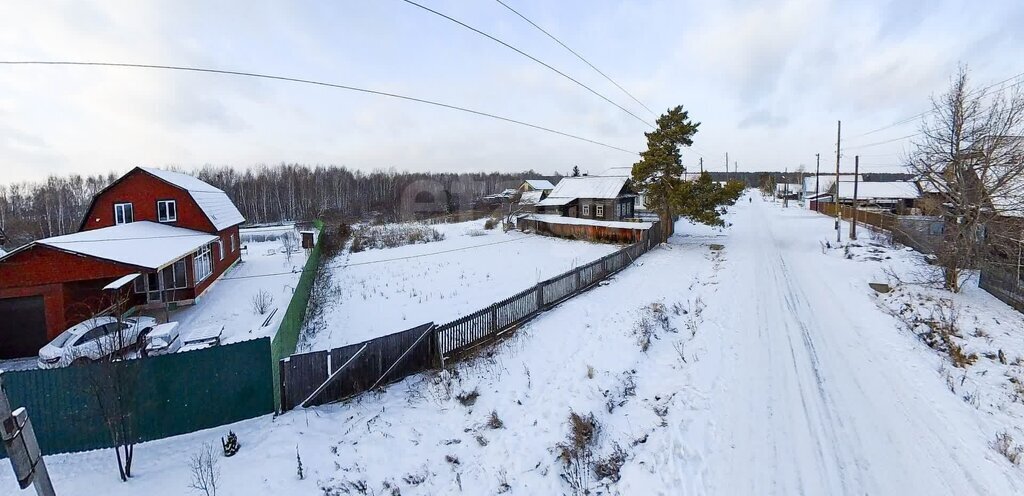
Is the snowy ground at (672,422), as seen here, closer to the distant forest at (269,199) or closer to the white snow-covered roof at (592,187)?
the white snow-covered roof at (592,187)

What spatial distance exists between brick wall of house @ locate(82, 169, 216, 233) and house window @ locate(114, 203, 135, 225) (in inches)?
6.5

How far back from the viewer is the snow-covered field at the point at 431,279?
16.8 metres

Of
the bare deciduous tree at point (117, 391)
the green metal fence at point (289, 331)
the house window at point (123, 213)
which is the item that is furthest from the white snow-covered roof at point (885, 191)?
the house window at point (123, 213)

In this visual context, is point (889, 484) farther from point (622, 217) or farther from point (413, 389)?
point (622, 217)

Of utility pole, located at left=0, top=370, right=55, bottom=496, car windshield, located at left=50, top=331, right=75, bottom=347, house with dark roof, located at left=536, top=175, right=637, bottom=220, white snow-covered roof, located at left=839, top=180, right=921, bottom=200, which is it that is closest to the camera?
utility pole, located at left=0, top=370, right=55, bottom=496

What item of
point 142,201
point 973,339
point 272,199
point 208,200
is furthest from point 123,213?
point 272,199

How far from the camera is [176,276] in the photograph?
69.1 ft

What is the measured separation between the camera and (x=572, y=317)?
1453 centimetres

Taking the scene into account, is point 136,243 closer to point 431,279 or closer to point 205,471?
point 431,279

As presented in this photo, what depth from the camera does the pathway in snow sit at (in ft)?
20.4

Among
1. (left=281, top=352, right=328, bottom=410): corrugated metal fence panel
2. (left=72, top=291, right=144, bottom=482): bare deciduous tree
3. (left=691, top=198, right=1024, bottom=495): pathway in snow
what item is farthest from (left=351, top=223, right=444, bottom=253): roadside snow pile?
(left=691, top=198, right=1024, bottom=495): pathway in snow

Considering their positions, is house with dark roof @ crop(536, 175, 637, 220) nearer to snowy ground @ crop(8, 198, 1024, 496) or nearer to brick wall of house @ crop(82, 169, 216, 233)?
brick wall of house @ crop(82, 169, 216, 233)

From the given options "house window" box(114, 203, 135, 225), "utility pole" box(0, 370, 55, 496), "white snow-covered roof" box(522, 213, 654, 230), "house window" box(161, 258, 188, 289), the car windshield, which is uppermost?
"house window" box(114, 203, 135, 225)

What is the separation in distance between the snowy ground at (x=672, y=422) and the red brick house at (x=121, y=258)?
12.0 metres
